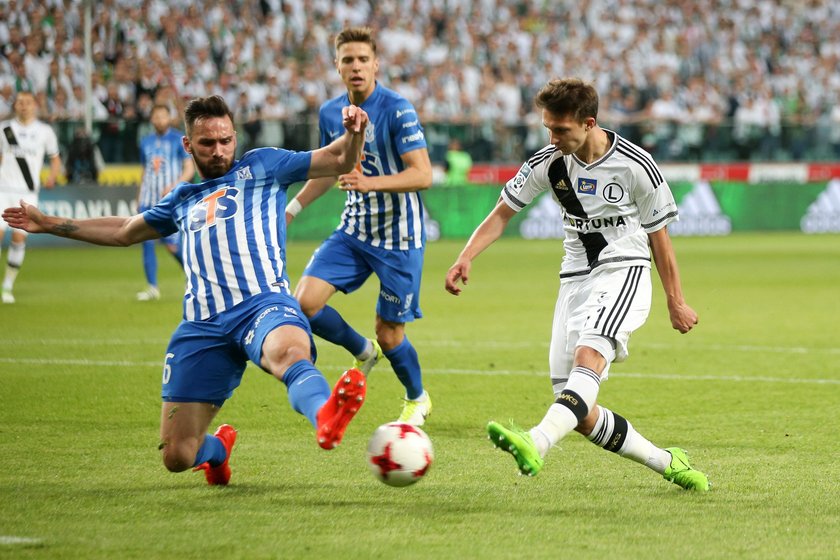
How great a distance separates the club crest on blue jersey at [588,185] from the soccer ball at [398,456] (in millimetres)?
1582

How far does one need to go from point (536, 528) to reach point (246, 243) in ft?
5.93

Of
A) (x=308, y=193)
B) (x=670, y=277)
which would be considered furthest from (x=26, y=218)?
(x=670, y=277)

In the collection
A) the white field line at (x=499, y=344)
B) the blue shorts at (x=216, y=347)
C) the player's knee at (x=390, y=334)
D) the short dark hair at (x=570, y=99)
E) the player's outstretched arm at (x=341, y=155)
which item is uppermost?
the short dark hair at (x=570, y=99)

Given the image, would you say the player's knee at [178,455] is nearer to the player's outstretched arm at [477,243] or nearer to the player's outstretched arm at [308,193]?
the player's outstretched arm at [477,243]

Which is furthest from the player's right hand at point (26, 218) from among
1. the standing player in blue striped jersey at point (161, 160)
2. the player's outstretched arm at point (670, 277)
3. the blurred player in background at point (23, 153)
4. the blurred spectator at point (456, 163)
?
the blurred spectator at point (456, 163)

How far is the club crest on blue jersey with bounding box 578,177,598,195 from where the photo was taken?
5867 millimetres

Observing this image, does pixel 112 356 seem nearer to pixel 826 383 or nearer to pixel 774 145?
pixel 826 383

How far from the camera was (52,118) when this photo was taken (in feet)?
70.5

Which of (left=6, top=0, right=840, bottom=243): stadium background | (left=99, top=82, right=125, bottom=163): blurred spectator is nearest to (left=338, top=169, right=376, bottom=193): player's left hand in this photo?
(left=6, top=0, right=840, bottom=243): stadium background

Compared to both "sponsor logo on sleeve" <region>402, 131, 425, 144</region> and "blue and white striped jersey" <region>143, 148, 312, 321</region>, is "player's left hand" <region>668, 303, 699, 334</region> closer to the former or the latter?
"blue and white striped jersey" <region>143, 148, 312, 321</region>

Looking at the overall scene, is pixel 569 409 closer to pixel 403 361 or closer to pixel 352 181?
pixel 352 181

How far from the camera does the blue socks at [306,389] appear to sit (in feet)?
16.3

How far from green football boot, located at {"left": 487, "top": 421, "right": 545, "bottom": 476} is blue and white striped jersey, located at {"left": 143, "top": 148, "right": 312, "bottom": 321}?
1.32m

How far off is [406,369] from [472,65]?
71.5ft
